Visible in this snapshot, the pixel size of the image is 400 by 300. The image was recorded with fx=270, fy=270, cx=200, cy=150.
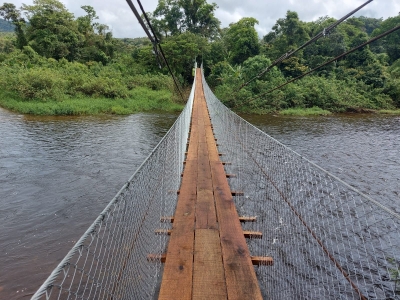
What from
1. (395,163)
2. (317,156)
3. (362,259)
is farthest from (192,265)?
(395,163)

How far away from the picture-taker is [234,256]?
1546 mm

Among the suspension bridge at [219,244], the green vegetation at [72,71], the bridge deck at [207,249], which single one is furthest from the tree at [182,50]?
the bridge deck at [207,249]

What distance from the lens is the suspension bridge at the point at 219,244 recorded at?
4.60ft

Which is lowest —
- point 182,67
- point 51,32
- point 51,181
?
point 51,181

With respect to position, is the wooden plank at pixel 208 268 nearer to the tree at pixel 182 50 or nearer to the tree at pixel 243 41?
the tree at pixel 182 50

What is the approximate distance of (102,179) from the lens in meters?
4.67

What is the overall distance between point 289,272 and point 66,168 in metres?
4.25

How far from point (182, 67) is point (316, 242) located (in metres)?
15.1

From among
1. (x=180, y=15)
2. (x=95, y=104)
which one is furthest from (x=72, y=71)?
(x=180, y=15)

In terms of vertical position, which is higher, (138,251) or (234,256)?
(234,256)

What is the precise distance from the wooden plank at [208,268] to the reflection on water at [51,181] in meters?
1.70

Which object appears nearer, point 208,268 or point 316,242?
point 208,268

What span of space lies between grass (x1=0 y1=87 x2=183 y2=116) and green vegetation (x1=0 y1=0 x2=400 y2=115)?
39 millimetres

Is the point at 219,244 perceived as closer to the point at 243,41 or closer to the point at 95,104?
the point at 95,104
